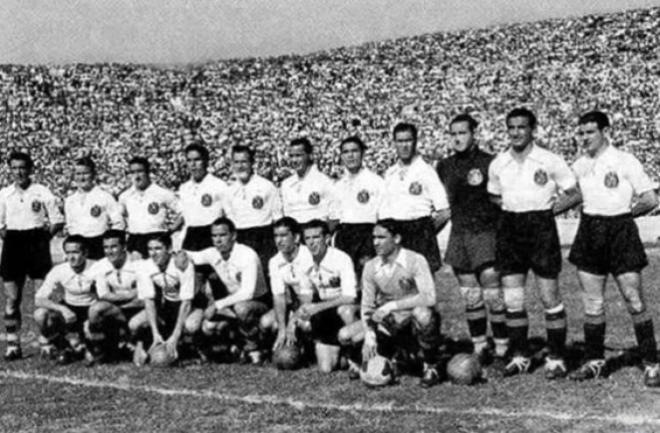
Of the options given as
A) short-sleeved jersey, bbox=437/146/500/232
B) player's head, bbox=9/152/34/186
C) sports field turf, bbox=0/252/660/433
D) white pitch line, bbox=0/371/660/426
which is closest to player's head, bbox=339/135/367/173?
short-sleeved jersey, bbox=437/146/500/232

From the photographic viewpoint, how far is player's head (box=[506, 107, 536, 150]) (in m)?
6.82

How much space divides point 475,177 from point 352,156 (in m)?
1.19

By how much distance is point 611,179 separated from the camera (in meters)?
6.51

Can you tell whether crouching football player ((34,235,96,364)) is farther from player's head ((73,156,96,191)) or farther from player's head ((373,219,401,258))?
player's head ((373,219,401,258))

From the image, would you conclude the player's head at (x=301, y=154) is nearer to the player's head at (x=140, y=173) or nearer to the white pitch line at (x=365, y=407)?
the player's head at (x=140, y=173)

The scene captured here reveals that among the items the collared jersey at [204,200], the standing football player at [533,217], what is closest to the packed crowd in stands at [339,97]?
the collared jersey at [204,200]

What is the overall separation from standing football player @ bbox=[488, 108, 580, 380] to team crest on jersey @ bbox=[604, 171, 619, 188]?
11.1 inches

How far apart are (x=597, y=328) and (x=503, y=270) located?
74 centimetres

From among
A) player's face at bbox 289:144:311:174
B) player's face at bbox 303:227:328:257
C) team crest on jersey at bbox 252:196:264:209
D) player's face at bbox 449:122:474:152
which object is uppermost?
player's face at bbox 289:144:311:174

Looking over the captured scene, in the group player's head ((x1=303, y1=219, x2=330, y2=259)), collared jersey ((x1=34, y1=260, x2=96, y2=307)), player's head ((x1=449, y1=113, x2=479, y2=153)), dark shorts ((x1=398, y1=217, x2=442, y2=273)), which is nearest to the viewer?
player's head ((x1=449, y1=113, x2=479, y2=153))

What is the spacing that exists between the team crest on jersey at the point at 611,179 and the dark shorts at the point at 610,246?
212 mm

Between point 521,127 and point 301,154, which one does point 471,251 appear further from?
point 301,154

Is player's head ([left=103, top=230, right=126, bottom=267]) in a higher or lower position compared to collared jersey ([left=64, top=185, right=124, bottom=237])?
lower

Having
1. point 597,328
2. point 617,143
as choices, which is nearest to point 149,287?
point 597,328
